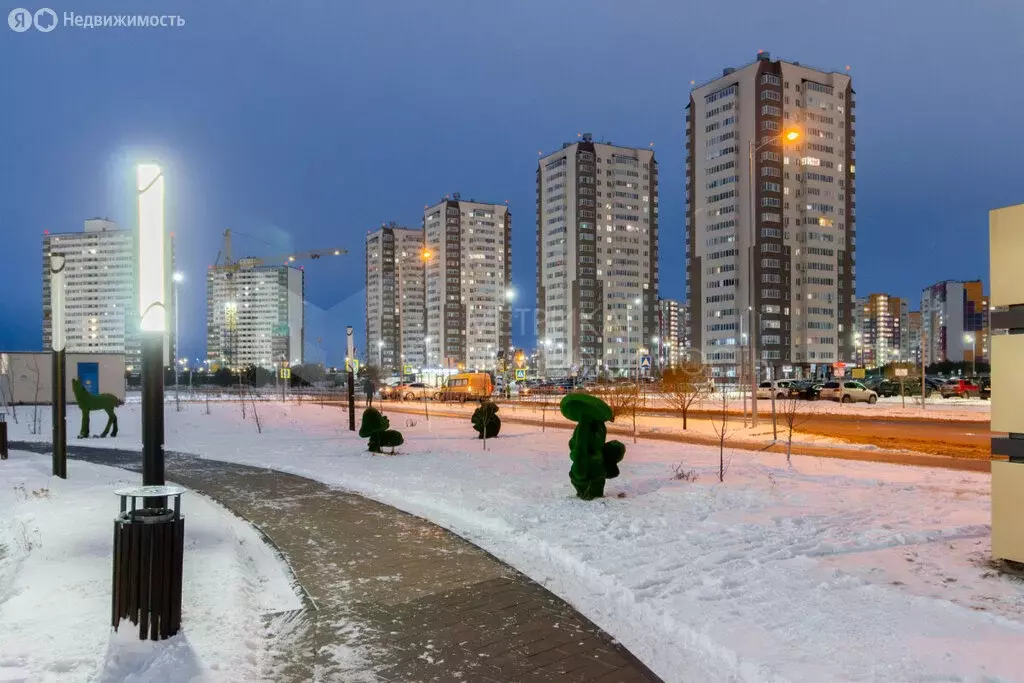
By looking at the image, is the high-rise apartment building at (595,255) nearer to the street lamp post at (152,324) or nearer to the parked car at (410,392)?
the parked car at (410,392)

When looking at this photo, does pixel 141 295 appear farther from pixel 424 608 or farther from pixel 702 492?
pixel 702 492

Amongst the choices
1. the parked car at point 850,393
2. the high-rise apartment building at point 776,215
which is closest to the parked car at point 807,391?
the parked car at point 850,393

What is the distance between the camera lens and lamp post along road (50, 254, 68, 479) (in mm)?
11977

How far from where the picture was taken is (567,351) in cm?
15388

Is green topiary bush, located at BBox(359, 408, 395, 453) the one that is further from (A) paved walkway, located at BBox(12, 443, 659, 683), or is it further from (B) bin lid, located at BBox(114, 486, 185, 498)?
(B) bin lid, located at BBox(114, 486, 185, 498)

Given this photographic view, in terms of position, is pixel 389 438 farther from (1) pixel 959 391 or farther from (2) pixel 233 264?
(2) pixel 233 264

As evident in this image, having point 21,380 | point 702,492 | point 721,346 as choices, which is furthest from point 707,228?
point 702,492

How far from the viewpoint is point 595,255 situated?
151m

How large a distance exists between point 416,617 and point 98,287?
11991 cm

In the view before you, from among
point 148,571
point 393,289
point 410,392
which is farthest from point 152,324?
point 393,289

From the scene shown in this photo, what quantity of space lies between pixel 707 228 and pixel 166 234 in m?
114

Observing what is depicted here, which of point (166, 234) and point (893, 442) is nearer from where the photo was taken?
point (166, 234)

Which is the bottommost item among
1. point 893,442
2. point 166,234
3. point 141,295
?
point 893,442

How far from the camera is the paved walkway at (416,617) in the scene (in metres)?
4.45
